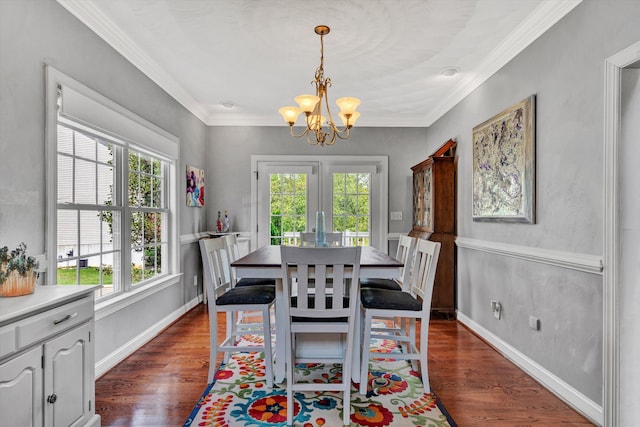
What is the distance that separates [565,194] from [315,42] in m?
2.09

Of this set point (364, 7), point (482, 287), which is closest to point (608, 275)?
point (482, 287)

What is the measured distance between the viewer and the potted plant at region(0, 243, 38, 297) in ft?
5.16

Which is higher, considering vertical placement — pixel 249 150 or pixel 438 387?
pixel 249 150

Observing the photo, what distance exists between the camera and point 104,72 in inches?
107

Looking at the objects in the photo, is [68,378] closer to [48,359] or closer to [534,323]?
[48,359]

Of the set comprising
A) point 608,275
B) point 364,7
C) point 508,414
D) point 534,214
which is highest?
point 364,7

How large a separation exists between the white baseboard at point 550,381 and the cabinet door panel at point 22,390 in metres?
2.71

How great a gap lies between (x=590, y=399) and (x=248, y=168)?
173 inches

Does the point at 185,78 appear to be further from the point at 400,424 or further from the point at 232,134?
the point at 400,424

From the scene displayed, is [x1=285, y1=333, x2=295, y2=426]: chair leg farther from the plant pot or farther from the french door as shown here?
the french door

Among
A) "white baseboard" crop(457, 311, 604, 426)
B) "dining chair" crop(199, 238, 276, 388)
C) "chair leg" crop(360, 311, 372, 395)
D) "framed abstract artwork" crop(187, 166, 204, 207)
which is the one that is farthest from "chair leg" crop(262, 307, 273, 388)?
"framed abstract artwork" crop(187, 166, 204, 207)

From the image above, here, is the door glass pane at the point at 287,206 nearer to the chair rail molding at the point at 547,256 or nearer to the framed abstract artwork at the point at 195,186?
the framed abstract artwork at the point at 195,186

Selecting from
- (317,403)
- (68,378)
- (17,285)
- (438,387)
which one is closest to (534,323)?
(438,387)

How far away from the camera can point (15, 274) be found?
159 centimetres
